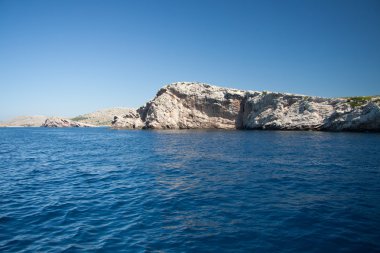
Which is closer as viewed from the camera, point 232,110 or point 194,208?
point 194,208

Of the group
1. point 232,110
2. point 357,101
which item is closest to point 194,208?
point 357,101

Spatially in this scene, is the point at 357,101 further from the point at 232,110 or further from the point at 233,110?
the point at 232,110

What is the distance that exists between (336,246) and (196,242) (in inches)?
229

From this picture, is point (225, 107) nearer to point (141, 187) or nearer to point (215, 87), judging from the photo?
point (215, 87)

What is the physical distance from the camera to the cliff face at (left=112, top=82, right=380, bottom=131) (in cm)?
8981

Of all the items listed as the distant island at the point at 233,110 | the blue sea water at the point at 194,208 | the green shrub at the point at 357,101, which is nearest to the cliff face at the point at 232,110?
the distant island at the point at 233,110

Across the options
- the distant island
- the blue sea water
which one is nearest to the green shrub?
the distant island

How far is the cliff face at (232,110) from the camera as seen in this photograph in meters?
89.8

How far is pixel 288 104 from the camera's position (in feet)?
330

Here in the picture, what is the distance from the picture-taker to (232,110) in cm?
11512

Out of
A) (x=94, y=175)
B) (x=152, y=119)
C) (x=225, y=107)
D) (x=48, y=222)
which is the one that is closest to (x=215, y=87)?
(x=225, y=107)

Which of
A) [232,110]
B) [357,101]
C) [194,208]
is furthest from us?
[232,110]

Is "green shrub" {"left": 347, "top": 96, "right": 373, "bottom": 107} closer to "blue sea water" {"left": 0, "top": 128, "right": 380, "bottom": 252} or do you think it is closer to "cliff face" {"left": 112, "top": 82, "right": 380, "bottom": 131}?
"cliff face" {"left": 112, "top": 82, "right": 380, "bottom": 131}

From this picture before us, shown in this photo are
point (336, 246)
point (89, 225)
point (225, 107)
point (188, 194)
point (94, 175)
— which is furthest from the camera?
point (225, 107)
